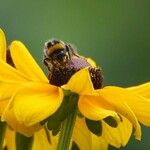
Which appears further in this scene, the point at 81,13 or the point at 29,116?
the point at 81,13

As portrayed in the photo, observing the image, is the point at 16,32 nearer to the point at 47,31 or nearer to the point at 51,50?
the point at 47,31

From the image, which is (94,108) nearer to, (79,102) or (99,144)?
(79,102)

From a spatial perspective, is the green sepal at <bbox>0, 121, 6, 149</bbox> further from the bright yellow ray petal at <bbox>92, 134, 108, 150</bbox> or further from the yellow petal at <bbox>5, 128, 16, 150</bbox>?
the bright yellow ray petal at <bbox>92, 134, 108, 150</bbox>

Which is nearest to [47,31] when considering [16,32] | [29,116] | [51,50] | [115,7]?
[16,32]

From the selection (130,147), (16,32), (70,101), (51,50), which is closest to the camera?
(70,101)

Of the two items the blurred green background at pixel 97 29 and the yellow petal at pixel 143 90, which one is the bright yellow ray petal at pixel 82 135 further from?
the blurred green background at pixel 97 29

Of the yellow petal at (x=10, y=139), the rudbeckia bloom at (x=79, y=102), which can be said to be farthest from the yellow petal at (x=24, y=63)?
the yellow petal at (x=10, y=139)

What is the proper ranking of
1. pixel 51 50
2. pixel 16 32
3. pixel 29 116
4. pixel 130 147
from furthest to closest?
pixel 16 32
pixel 130 147
pixel 51 50
pixel 29 116

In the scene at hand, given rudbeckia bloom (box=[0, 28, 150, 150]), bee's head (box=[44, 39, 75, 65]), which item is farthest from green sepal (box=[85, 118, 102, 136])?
bee's head (box=[44, 39, 75, 65])
